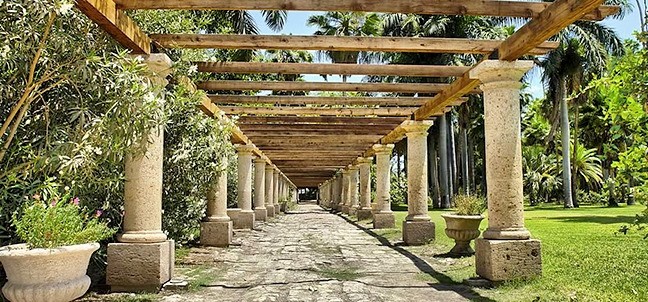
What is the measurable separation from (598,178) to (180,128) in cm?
3518

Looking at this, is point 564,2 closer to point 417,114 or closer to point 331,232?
point 417,114

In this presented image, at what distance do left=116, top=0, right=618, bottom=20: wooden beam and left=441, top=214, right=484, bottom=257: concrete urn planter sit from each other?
4.62 metres

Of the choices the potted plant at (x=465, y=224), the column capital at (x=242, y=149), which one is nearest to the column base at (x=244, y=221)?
the column capital at (x=242, y=149)

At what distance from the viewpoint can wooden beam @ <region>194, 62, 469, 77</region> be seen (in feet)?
30.1

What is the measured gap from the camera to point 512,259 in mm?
7324

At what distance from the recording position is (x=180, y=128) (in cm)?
961

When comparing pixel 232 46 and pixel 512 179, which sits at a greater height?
pixel 232 46

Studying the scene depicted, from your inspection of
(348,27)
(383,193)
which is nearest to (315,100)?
(383,193)

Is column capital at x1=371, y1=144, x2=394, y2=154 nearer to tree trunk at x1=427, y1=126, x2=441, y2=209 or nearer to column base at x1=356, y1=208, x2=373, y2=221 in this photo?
column base at x1=356, y1=208, x2=373, y2=221

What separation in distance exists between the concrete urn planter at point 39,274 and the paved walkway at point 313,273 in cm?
197

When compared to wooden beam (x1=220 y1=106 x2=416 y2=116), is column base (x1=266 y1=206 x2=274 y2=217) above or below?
below

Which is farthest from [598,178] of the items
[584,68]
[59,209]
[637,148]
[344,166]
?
[59,209]

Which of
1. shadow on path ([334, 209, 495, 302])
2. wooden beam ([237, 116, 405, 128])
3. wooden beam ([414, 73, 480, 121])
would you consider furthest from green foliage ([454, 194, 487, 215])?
wooden beam ([237, 116, 405, 128])

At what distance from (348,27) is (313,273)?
28769 mm
